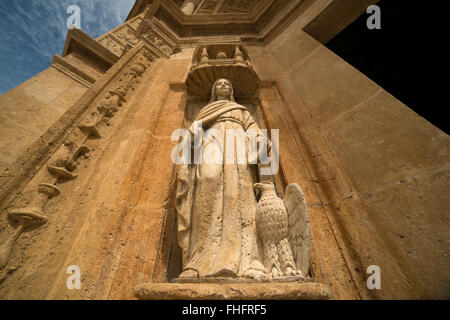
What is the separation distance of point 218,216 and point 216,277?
434 millimetres

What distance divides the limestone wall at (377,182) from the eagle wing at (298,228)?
0.42 metres

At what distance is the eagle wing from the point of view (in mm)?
1328

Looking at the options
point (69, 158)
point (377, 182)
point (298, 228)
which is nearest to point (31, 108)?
point (69, 158)

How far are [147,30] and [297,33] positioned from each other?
9.45 feet

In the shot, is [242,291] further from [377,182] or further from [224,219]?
[377,182]

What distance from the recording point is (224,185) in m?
1.69

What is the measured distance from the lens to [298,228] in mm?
1395

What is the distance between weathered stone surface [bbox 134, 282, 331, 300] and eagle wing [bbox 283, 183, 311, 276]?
0.72 feet

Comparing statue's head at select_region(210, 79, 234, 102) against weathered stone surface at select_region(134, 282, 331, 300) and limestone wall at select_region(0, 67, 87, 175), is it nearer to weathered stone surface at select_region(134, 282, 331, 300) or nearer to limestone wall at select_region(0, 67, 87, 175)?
weathered stone surface at select_region(134, 282, 331, 300)

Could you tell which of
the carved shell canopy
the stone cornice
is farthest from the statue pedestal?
the stone cornice

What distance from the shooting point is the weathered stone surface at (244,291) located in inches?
41.9

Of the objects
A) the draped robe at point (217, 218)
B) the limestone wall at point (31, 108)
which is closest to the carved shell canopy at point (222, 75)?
the draped robe at point (217, 218)
